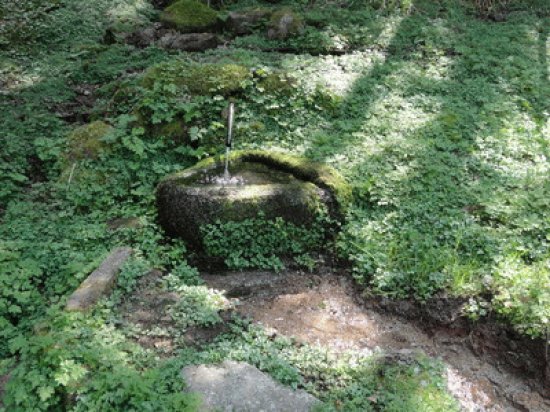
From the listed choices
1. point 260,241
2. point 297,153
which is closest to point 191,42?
point 297,153

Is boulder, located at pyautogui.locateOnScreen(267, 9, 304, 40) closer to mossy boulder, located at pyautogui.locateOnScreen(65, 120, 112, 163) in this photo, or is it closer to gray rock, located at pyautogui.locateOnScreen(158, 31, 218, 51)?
gray rock, located at pyautogui.locateOnScreen(158, 31, 218, 51)

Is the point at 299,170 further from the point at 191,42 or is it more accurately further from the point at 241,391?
the point at 191,42

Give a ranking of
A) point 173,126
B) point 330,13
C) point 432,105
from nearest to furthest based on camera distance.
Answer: point 173,126, point 432,105, point 330,13

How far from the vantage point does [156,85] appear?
24.2 feet

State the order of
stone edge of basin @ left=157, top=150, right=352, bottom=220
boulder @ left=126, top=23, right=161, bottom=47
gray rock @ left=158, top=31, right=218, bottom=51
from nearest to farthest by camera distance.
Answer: stone edge of basin @ left=157, top=150, right=352, bottom=220, gray rock @ left=158, top=31, right=218, bottom=51, boulder @ left=126, top=23, right=161, bottom=47

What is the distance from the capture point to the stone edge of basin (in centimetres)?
579

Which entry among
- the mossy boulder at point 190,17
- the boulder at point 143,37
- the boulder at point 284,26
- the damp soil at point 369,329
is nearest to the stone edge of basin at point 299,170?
the damp soil at point 369,329

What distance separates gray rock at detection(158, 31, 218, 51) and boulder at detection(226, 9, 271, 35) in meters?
0.92

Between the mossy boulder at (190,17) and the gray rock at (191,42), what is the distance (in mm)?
759

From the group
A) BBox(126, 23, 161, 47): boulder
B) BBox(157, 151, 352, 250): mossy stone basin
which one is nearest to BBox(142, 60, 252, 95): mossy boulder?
BBox(157, 151, 352, 250): mossy stone basin

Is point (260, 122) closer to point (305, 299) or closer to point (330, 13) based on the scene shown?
point (305, 299)

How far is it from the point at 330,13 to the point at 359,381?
957 cm

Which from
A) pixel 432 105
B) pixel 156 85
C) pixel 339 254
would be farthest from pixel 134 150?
pixel 432 105

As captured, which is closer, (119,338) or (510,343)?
(119,338)
